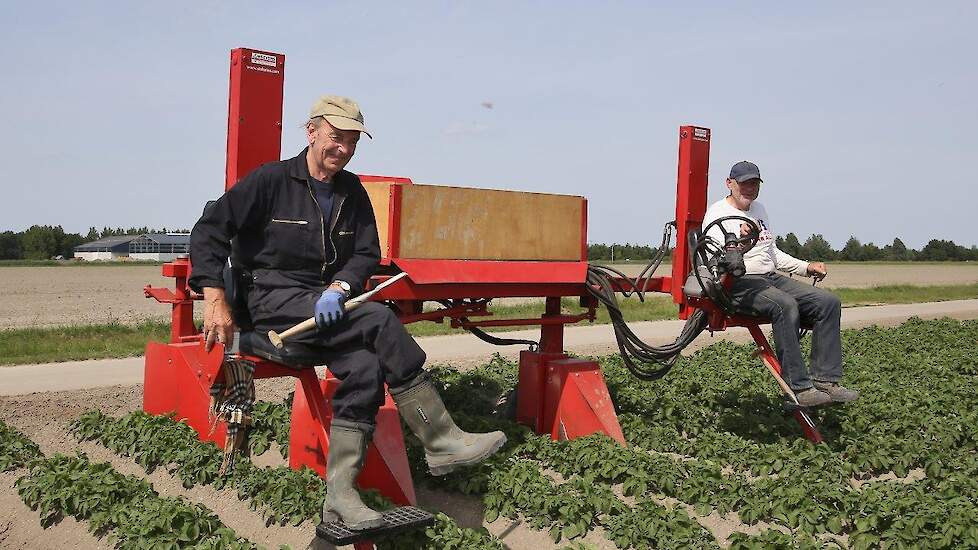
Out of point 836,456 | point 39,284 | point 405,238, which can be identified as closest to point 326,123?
point 405,238

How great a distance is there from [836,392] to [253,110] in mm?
3953

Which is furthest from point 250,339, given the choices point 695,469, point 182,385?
point 695,469

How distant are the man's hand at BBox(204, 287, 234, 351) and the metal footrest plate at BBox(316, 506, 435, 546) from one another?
3.35 feet

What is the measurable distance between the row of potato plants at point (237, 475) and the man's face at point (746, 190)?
2.91 m

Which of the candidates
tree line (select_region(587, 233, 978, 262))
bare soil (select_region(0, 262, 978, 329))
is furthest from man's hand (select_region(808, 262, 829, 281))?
tree line (select_region(587, 233, 978, 262))

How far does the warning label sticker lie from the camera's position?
5598 millimetres

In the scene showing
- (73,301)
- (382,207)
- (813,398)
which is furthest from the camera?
(73,301)

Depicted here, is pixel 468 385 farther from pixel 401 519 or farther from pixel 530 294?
pixel 401 519

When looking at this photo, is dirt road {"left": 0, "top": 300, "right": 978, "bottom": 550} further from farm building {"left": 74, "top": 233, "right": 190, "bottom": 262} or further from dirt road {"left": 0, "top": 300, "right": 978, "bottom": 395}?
farm building {"left": 74, "top": 233, "right": 190, "bottom": 262}

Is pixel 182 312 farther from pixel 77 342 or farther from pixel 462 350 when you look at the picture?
pixel 77 342

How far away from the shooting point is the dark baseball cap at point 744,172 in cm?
607

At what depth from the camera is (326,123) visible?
439 centimetres

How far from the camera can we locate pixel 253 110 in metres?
5.61

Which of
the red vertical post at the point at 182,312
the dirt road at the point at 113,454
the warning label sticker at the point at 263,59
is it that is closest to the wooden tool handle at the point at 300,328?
the dirt road at the point at 113,454
